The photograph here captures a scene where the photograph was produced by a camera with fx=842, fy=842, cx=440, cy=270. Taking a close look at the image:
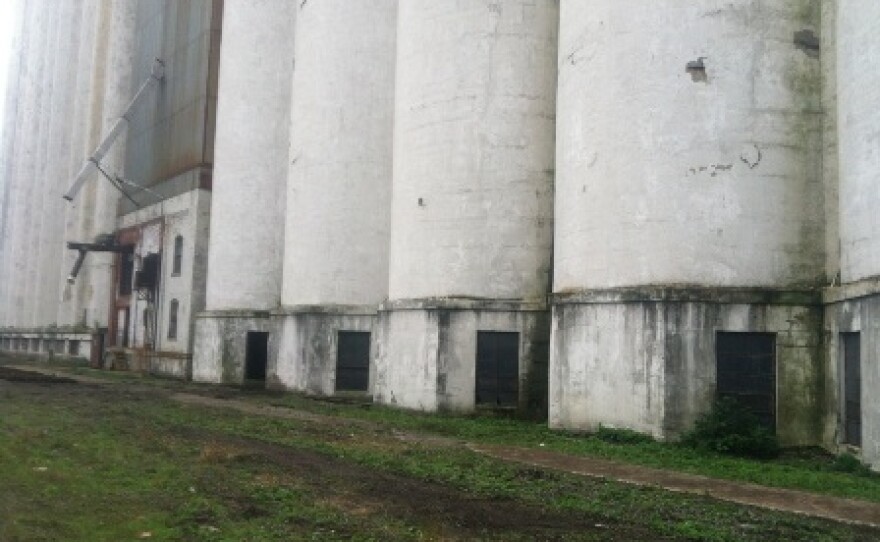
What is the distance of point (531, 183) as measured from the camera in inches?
870

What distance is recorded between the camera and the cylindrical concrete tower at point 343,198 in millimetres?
27422

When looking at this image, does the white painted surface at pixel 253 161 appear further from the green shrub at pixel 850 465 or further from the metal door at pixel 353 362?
the green shrub at pixel 850 465

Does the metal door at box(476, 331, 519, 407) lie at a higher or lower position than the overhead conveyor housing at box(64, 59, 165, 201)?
lower

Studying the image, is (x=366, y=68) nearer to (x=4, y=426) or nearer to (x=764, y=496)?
(x=4, y=426)

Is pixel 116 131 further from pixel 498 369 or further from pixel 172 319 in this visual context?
pixel 498 369

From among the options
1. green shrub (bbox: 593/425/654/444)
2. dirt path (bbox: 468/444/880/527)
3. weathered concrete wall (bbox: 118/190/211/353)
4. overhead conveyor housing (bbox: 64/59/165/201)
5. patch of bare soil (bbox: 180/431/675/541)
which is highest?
overhead conveyor housing (bbox: 64/59/165/201)

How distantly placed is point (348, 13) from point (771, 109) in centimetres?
1589

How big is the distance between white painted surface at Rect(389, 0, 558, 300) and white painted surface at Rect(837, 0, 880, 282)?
26.0 feet

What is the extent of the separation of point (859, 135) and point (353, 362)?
16820 millimetres

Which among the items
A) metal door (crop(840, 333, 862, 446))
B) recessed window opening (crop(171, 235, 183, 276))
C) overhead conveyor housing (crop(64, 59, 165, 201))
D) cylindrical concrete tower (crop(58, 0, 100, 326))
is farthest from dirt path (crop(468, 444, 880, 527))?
cylindrical concrete tower (crop(58, 0, 100, 326))

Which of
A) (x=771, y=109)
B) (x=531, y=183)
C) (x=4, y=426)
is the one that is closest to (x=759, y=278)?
(x=771, y=109)

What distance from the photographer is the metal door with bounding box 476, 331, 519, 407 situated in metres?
21.4

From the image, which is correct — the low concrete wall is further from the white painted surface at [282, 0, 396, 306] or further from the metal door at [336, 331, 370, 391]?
the metal door at [336, 331, 370, 391]

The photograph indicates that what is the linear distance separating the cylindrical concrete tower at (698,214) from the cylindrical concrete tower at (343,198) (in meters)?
10.8
